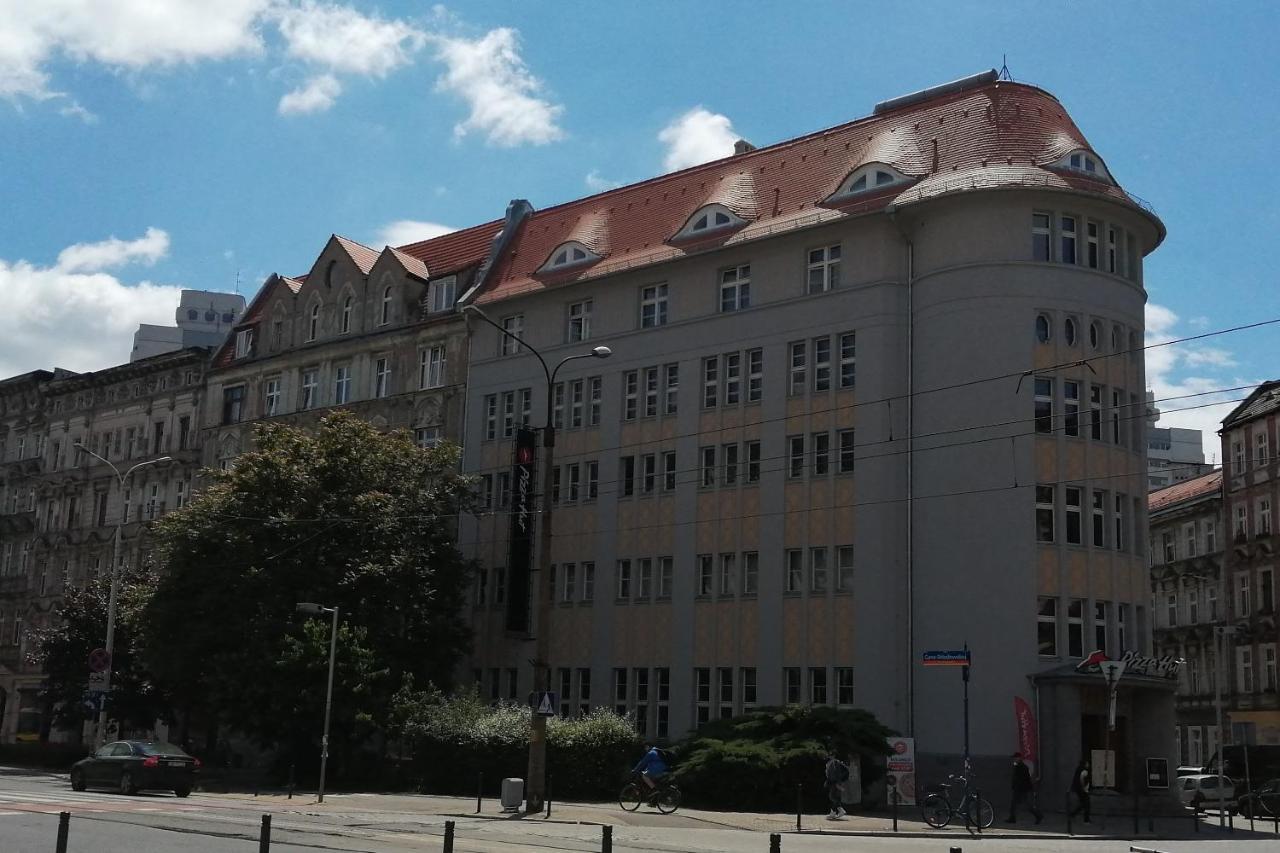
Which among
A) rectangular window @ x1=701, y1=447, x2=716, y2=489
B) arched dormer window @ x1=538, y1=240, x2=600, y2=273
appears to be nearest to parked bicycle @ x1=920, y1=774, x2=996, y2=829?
rectangular window @ x1=701, y1=447, x2=716, y2=489

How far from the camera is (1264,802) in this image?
40.9 meters

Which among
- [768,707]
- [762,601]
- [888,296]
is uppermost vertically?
[888,296]

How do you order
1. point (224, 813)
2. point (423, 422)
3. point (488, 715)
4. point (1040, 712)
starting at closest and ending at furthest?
point (224, 813)
point (1040, 712)
point (488, 715)
point (423, 422)

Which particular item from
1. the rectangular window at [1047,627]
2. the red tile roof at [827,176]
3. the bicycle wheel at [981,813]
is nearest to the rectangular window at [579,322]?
the red tile roof at [827,176]

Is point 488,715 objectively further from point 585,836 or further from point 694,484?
point 585,836

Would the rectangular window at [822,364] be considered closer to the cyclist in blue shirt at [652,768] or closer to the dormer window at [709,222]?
the dormer window at [709,222]

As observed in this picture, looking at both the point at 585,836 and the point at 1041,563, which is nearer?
the point at 585,836

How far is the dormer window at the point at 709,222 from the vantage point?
47688 millimetres

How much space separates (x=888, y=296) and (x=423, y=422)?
19.6 m

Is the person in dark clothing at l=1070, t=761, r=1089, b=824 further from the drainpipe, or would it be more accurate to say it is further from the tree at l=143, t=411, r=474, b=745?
the tree at l=143, t=411, r=474, b=745

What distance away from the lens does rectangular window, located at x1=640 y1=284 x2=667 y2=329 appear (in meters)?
48.6

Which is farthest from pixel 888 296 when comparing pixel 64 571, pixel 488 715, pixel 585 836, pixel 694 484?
pixel 64 571

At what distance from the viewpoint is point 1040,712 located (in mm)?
38156

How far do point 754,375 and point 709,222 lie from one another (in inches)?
235
